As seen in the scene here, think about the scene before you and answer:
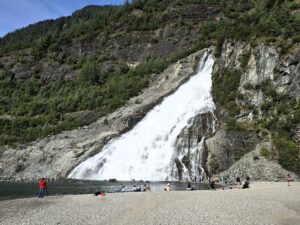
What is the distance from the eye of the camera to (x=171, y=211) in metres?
23.0

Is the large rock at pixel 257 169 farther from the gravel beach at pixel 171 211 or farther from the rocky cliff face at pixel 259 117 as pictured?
the gravel beach at pixel 171 211

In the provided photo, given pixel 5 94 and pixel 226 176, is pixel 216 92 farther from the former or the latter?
pixel 5 94

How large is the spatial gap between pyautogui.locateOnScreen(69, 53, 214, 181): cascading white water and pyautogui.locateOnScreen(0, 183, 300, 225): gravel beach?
23483 millimetres

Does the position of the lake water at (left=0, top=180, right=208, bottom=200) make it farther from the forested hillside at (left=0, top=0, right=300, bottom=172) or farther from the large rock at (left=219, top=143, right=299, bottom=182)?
the forested hillside at (left=0, top=0, right=300, bottom=172)

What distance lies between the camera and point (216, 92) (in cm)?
6197

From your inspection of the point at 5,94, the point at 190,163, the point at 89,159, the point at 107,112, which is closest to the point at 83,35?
the point at 5,94

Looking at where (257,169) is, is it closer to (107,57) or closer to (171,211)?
(171,211)

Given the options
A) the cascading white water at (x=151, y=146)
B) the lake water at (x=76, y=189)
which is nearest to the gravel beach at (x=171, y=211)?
the lake water at (x=76, y=189)

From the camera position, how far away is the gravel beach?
20236 mm

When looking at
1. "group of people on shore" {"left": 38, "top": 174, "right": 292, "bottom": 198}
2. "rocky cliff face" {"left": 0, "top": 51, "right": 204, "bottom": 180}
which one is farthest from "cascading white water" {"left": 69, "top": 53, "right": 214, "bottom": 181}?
"group of people on shore" {"left": 38, "top": 174, "right": 292, "bottom": 198}

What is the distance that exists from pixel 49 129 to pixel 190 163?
35.8 m

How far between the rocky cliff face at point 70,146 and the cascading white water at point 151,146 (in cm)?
186

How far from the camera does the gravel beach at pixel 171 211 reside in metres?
20.2

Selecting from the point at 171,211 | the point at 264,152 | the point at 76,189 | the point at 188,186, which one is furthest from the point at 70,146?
the point at 171,211
